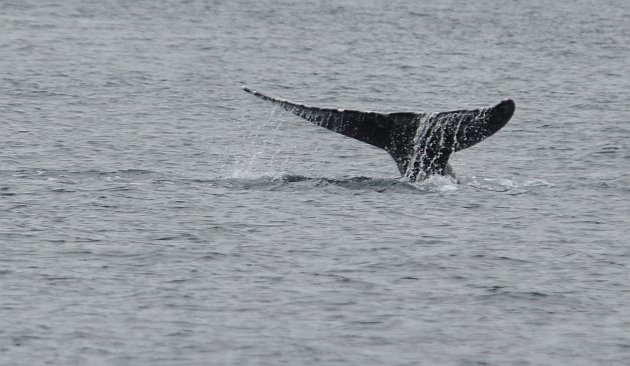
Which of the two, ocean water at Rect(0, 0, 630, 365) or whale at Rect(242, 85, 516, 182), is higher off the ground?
whale at Rect(242, 85, 516, 182)

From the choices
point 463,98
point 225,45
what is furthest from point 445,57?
point 463,98

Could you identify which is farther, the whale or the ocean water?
the whale

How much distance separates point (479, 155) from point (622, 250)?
9.62 metres

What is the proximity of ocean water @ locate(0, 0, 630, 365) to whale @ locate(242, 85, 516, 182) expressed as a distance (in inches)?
42.5

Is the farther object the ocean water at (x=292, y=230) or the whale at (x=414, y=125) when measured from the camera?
the whale at (x=414, y=125)

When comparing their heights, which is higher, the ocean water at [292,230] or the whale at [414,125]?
the whale at [414,125]

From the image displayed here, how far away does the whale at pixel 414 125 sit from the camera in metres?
18.9

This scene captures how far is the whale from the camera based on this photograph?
18.9m

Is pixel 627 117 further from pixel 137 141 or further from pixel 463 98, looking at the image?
pixel 137 141

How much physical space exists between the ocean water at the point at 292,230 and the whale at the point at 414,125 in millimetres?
1079

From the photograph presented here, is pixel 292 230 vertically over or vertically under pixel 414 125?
under

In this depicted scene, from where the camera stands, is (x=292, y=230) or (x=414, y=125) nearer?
(x=292, y=230)

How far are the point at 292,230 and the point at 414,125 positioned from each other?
2.32 m

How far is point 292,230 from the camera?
19266mm
